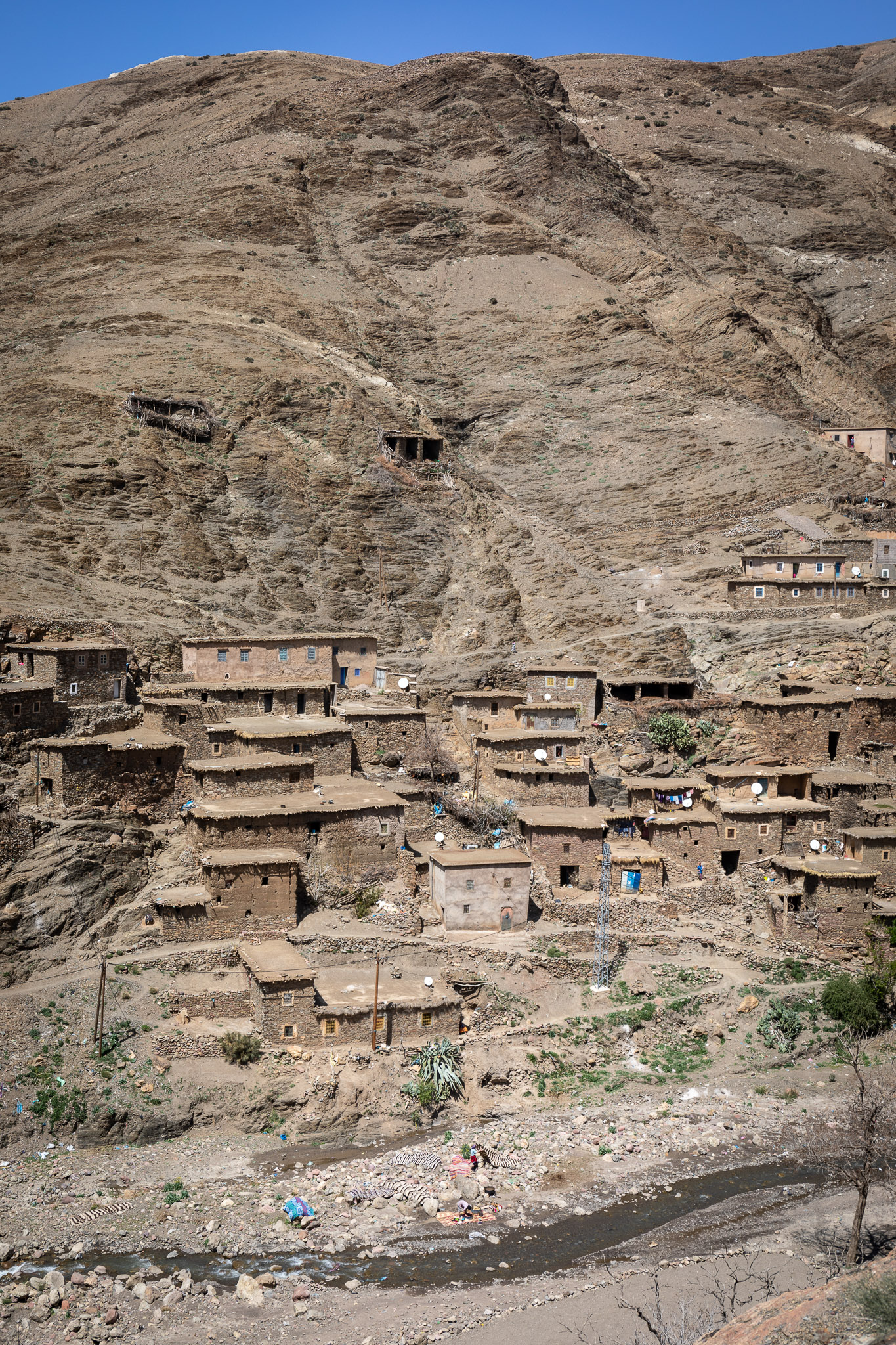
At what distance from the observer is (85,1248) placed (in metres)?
23.1

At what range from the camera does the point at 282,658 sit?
42.4 metres

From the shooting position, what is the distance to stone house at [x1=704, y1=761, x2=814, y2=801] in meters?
38.6

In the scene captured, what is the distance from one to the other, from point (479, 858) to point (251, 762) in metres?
7.25

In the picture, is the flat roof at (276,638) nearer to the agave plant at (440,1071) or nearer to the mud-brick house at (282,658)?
the mud-brick house at (282,658)

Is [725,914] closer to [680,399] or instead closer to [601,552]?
[601,552]

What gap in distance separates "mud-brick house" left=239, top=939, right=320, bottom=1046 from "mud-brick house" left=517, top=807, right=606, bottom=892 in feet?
29.2

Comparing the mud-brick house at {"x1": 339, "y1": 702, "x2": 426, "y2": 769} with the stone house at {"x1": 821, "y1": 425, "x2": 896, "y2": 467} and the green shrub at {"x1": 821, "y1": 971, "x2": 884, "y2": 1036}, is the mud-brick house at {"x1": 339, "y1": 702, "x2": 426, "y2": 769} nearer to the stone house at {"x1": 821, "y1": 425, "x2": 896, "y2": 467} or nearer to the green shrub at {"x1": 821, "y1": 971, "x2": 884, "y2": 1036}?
the green shrub at {"x1": 821, "y1": 971, "x2": 884, "y2": 1036}

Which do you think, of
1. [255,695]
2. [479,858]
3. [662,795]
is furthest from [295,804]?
[662,795]

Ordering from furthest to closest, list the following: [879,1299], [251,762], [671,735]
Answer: [671,735], [251,762], [879,1299]

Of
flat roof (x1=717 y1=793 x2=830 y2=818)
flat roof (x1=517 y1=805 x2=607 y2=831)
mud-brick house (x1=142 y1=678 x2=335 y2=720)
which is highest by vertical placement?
mud-brick house (x1=142 y1=678 x2=335 y2=720)

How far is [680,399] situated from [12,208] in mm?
60917

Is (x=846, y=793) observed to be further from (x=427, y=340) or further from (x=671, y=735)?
(x=427, y=340)

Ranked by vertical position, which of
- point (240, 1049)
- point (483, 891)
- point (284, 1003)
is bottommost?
point (240, 1049)

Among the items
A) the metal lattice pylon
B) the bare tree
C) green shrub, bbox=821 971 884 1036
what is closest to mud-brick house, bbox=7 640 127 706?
the metal lattice pylon
